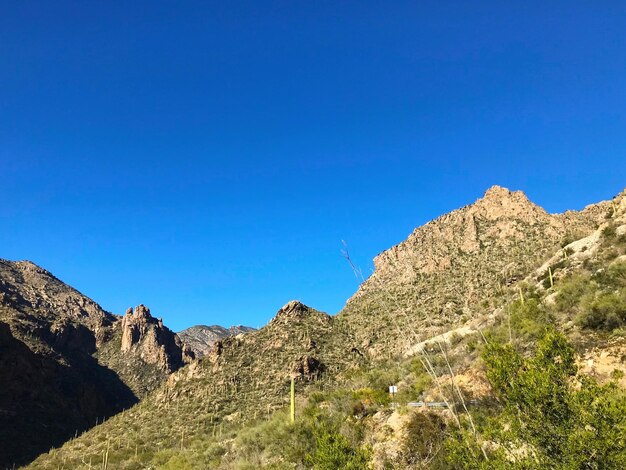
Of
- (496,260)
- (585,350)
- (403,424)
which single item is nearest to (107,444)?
(403,424)

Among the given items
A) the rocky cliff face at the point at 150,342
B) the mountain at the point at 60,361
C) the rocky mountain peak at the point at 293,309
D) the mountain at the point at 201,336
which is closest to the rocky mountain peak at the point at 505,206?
the rocky mountain peak at the point at 293,309

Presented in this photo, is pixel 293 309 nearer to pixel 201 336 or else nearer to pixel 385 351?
pixel 385 351

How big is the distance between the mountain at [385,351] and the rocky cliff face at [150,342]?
57500 mm

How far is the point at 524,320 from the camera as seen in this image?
64.2ft

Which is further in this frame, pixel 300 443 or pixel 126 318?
pixel 126 318

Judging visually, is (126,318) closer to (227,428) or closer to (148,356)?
(148,356)

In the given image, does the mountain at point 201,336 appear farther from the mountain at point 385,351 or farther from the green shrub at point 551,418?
the green shrub at point 551,418

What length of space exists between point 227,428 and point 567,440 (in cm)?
3329

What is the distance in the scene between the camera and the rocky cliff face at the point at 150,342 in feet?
355

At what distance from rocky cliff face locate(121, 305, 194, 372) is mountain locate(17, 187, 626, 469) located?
189 feet

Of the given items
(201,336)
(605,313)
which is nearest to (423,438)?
(605,313)

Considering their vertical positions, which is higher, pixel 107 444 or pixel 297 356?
pixel 297 356

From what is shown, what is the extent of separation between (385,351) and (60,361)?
74.8m

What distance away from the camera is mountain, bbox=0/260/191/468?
6762 cm
